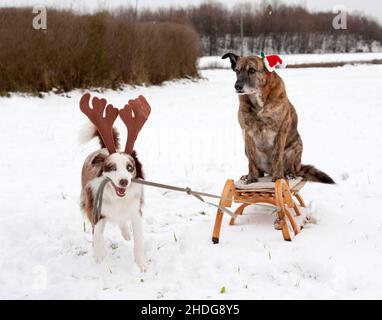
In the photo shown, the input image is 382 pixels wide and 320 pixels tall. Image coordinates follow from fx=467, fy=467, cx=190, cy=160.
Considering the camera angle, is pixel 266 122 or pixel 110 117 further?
pixel 266 122

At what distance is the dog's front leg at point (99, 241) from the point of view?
10.8 ft

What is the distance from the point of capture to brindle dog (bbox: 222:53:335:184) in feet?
12.3

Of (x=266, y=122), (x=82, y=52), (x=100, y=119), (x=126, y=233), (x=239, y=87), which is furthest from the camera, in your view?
(x=82, y=52)

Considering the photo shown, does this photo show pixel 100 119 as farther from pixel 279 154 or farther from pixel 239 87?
pixel 279 154

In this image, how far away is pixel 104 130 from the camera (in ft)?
10.5

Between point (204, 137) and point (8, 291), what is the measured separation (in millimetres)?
5760

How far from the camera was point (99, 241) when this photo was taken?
3.31m

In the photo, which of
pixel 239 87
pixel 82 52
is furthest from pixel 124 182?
pixel 82 52

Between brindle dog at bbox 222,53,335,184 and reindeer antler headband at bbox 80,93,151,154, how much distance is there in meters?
0.84

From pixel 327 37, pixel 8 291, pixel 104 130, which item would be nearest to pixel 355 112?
pixel 104 130
